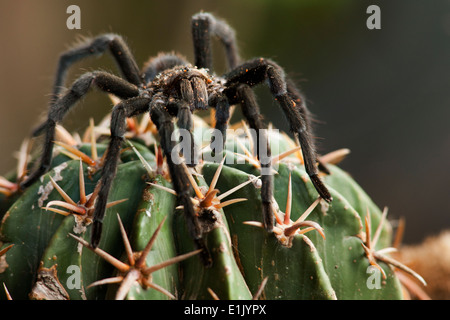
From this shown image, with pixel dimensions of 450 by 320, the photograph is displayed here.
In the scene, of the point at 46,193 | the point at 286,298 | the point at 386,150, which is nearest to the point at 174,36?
the point at 386,150

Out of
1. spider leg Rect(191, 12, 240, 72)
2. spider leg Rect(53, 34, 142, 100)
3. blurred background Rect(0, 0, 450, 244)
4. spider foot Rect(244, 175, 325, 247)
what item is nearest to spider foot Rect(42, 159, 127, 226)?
spider foot Rect(244, 175, 325, 247)

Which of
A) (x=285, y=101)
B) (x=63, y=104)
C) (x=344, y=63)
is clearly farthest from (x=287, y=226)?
(x=344, y=63)

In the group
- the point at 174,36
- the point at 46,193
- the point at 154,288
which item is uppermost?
the point at 174,36

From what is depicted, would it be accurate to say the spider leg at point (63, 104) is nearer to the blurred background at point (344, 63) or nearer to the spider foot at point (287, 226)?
the spider foot at point (287, 226)

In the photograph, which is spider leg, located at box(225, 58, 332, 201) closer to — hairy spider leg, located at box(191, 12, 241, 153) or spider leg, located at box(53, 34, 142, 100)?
hairy spider leg, located at box(191, 12, 241, 153)

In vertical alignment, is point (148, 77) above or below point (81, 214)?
above

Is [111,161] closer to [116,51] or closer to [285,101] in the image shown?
[285,101]

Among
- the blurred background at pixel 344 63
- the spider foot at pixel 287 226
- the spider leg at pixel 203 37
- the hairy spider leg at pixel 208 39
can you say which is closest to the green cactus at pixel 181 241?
the spider foot at pixel 287 226

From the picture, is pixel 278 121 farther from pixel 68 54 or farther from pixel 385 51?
pixel 68 54
